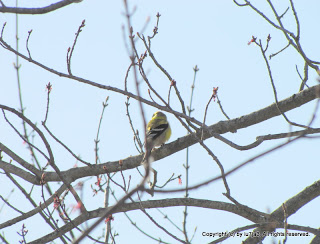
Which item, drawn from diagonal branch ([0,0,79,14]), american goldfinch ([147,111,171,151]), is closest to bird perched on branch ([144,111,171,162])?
american goldfinch ([147,111,171,151])

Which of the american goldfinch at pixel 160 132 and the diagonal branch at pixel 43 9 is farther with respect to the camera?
the american goldfinch at pixel 160 132

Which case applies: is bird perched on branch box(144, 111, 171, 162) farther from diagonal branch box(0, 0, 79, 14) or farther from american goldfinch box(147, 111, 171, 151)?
diagonal branch box(0, 0, 79, 14)

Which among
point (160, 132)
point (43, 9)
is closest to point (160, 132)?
point (160, 132)

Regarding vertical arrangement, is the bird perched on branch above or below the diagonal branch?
above

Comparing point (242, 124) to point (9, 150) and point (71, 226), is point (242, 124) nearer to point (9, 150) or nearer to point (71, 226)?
point (71, 226)

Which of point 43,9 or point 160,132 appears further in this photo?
point 160,132

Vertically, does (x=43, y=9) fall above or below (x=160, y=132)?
below

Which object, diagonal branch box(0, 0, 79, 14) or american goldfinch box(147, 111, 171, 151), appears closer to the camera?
diagonal branch box(0, 0, 79, 14)

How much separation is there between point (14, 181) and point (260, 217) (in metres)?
2.59

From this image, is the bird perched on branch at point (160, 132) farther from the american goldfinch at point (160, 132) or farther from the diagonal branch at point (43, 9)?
the diagonal branch at point (43, 9)

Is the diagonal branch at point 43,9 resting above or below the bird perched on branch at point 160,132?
below

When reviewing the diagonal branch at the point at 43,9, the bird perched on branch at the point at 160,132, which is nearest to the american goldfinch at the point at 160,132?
the bird perched on branch at the point at 160,132

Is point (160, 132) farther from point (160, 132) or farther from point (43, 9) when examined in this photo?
point (43, 9)

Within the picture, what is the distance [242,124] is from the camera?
15.5ft
